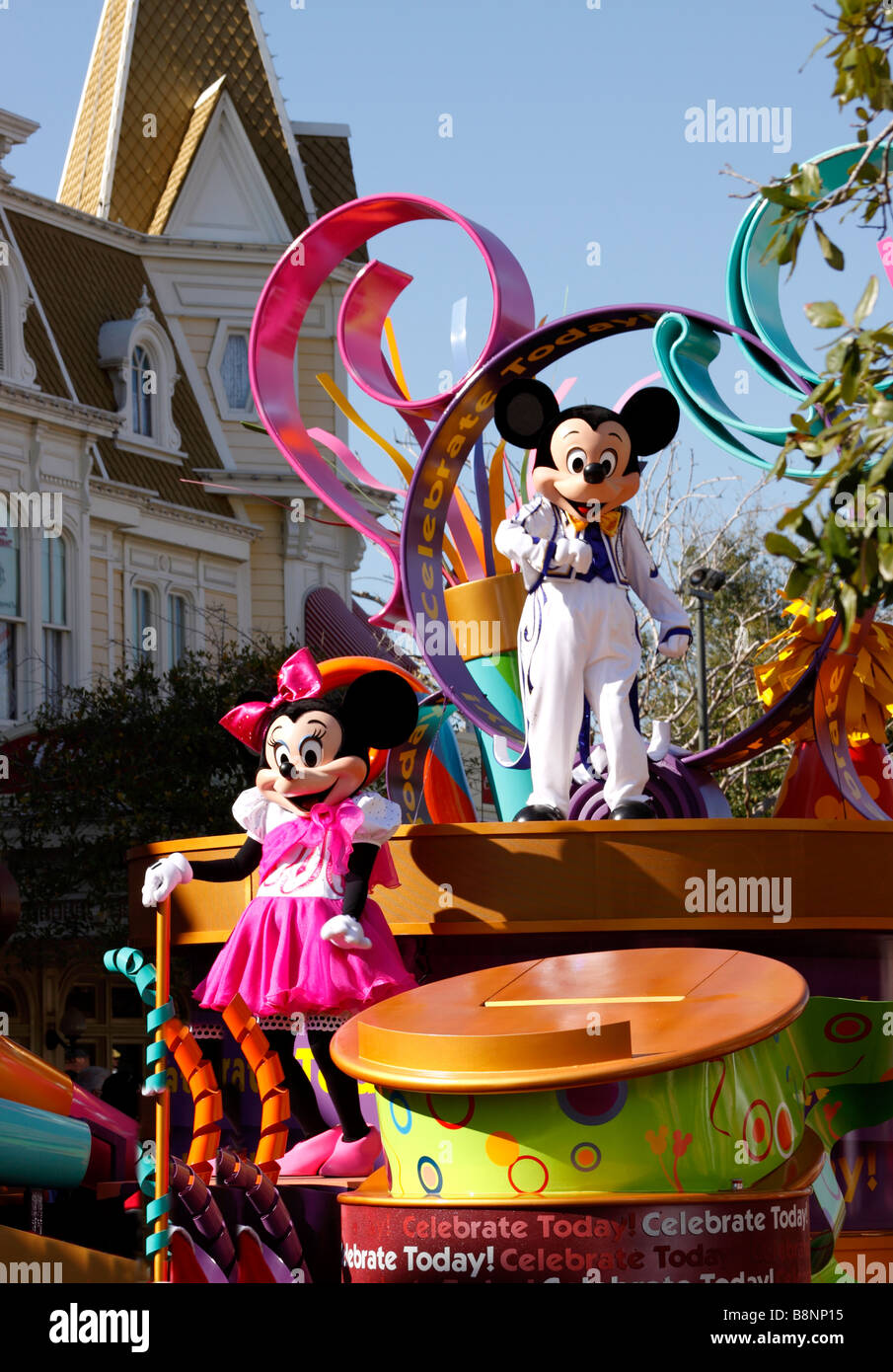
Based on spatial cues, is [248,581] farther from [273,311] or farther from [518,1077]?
[518,1077]

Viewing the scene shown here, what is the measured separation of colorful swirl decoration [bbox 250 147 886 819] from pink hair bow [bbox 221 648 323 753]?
1224 mm

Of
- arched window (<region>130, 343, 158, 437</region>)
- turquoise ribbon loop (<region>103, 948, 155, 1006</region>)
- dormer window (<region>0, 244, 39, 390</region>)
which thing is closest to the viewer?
turquoise ribbon loop (<region>103, 948, 155, 1006</region>)

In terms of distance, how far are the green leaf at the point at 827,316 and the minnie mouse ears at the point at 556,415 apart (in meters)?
3.98

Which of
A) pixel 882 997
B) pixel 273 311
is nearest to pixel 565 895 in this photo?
pixel 882 997

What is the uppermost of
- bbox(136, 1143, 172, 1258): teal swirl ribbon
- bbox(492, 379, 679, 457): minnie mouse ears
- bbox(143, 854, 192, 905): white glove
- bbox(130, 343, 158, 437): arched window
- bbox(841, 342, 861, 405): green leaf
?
bbox(130, 343, 158, 437): arched window

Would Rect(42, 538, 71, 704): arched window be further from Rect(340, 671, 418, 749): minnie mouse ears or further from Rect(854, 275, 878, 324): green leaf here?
Rect(854, 275, 878, 324): green leaf

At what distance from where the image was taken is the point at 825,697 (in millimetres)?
8289

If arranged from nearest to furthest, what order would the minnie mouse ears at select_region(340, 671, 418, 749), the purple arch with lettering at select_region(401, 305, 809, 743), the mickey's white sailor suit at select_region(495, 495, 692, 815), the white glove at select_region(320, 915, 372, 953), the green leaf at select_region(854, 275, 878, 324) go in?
the green leaf at select_region(854, 275, 878, 324) → the white glove at select_region(320, 915, 372, 953) → the minnie mouse ears at select_region(340, 671, 418, 749) → the mickey's white sailor suit at select_region(495, 495, 692, 815) → the purple arch with lettering at select_region(401, 305, 809, 743)

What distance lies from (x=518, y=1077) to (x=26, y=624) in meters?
15.1

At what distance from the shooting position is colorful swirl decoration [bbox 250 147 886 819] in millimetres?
8062

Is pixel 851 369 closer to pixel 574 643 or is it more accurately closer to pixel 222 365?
pixel 574 643

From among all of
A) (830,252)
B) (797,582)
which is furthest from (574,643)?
(797,582)

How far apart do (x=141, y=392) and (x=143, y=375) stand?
215mm

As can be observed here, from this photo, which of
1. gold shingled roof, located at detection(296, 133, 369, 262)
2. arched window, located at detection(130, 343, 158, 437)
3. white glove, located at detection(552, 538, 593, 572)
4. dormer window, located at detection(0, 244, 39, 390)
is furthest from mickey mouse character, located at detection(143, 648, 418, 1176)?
gold shingled roof, located at detection(296, 133, 369, 262)
